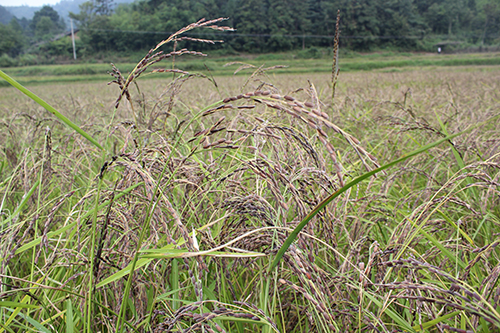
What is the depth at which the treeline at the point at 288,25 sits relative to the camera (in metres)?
63.1

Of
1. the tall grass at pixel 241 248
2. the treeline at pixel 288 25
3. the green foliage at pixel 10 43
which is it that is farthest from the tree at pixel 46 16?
the tall grass at pixel 241 248

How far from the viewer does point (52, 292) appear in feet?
3.82

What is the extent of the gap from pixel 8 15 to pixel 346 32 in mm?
209584

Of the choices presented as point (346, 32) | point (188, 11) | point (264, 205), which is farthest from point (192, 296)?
point (346, 32)

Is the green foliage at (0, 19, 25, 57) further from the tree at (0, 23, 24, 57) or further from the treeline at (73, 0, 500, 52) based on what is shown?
the treeline at (73, 0, 500, 52)

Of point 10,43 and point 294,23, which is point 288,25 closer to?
point 294,23

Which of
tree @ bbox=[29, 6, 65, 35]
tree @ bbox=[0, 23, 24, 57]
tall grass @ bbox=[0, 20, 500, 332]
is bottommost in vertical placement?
tall grass @ bbox=[0, 20, 500, 332]

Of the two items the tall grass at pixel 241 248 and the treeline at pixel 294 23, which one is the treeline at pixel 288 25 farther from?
the tall grass at pixel 241 248

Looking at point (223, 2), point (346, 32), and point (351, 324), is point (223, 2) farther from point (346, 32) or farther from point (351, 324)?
point (351, 324)

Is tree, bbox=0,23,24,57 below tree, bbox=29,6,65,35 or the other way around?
below

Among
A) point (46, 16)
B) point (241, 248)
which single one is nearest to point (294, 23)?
point (241, 248)

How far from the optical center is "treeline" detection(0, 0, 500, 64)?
63.1 metres

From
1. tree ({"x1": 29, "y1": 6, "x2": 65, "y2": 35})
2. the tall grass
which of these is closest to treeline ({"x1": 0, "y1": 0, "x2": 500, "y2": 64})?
tree ({"x1": 29, "y1": 6, "x2": 65, "y2": 35})

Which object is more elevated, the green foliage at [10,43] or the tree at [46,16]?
the tree at [46,16]
